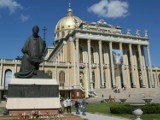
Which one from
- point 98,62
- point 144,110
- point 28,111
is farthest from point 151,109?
point 98,62

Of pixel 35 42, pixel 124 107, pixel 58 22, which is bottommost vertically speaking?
pixel 124 107

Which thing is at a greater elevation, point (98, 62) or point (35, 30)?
point (98, 62)

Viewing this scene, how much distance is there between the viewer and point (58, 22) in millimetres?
78938

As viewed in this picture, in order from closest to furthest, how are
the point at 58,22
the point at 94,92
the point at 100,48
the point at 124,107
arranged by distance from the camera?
the point at 124,107
the point at 94,92
the point at 100,48
the point at 58,22

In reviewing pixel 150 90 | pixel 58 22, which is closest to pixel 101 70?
pixel 150 90

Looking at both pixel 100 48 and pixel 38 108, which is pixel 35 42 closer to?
pixel 38 108

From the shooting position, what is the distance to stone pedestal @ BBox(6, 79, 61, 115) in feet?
36.0

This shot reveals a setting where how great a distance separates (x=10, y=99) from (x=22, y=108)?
76cm

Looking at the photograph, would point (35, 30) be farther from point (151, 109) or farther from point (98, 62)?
point (98, 62)

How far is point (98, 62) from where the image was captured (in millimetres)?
56625

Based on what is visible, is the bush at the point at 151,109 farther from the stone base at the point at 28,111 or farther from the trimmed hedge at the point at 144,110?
the stone base at the point at 28,111

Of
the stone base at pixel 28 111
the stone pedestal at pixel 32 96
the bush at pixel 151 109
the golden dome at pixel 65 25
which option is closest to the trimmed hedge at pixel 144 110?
the bush at pixel 151 109

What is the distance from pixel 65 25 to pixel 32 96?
65.6 m

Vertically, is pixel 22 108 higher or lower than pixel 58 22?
lower
